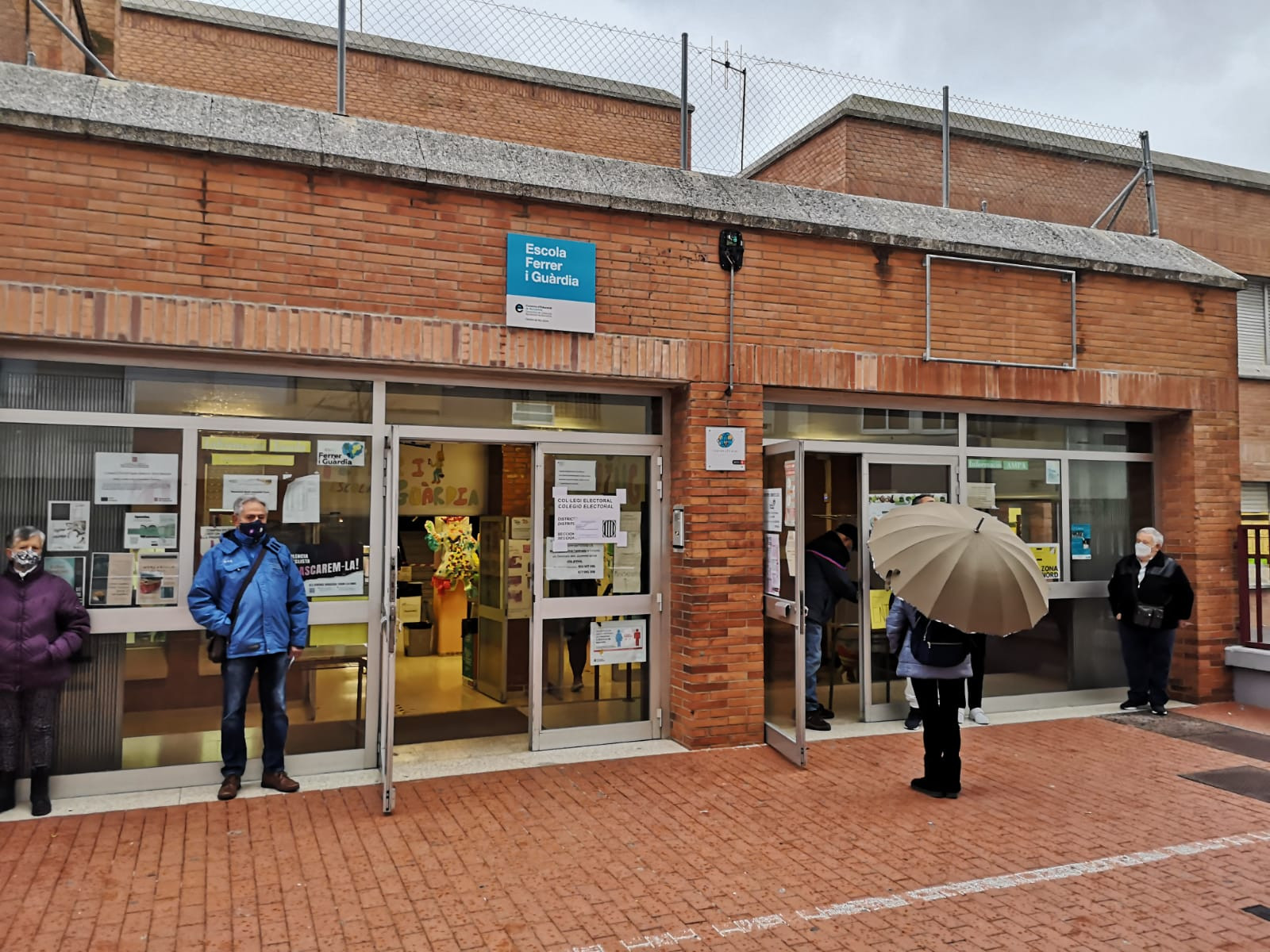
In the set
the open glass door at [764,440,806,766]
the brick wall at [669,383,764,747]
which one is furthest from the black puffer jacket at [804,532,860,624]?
the brick wall at [669,383,764,747]

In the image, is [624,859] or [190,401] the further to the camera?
[190,401]

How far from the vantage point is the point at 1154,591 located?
807cm

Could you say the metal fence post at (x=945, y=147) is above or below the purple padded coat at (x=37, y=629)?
above

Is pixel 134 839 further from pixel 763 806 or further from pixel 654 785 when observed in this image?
pixel 763 806

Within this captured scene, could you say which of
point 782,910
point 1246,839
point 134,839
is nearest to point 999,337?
point 1246,839

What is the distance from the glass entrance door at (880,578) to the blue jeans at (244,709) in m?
4.64

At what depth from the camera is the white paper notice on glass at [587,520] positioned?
676 centimetres

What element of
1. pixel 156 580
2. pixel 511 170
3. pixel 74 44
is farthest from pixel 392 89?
pixel 156 580

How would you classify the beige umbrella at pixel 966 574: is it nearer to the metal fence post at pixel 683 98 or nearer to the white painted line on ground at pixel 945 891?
the white painted line on ground at pixel 945 891

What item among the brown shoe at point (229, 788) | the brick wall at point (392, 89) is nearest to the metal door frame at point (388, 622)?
the brown shoe at point (229, 788)

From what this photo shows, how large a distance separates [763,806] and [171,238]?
5092 millimetres

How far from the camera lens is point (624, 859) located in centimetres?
473

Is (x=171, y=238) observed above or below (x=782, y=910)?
above

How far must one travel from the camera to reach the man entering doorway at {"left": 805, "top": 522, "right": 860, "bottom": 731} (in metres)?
7.58
